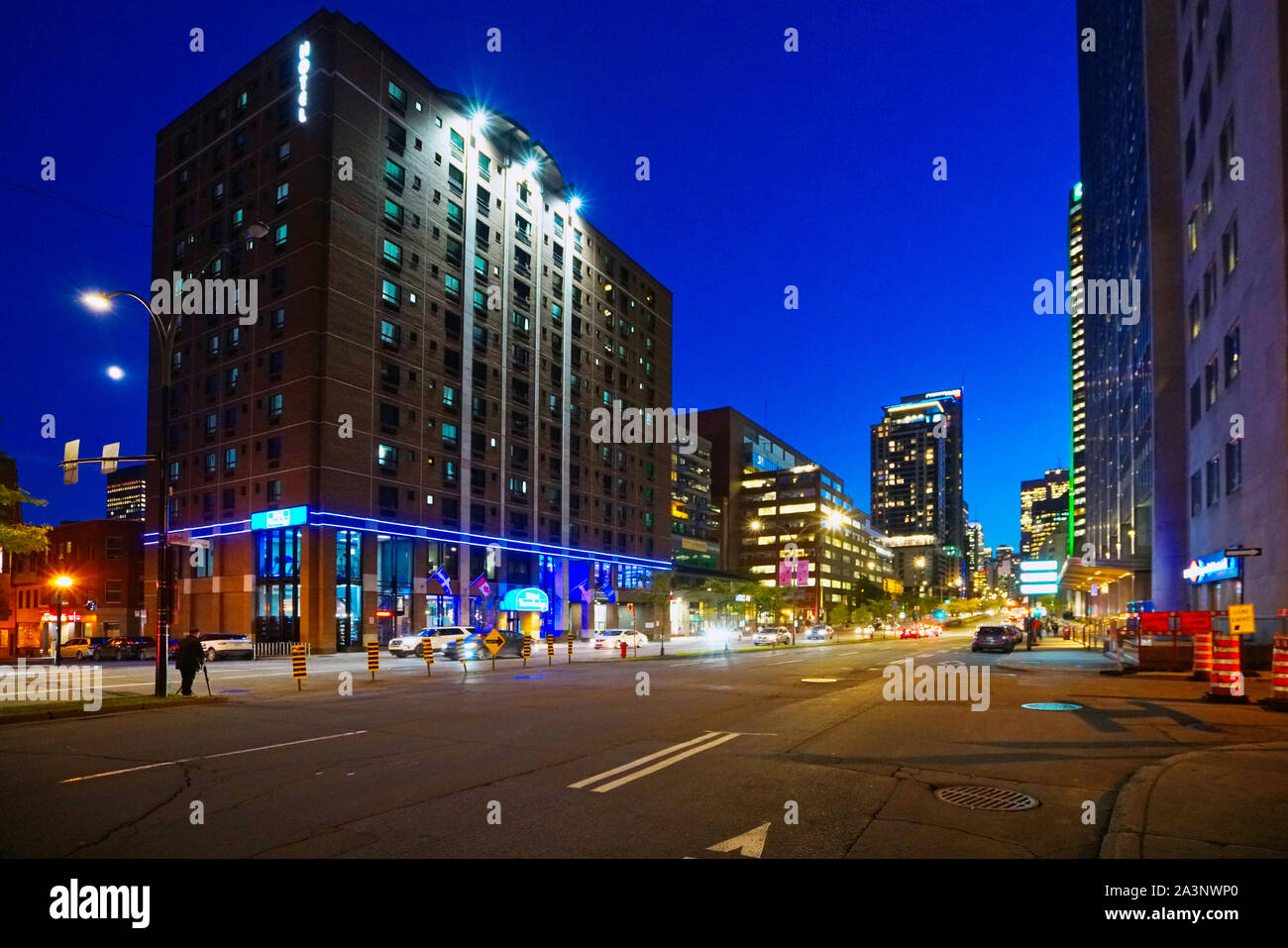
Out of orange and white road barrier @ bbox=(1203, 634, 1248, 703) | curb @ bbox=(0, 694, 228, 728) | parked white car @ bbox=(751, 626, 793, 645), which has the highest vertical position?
orange and white road barrier @ bbox=(1203, 634, 1248, 703)

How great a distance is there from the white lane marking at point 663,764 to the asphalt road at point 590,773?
52 millimetres

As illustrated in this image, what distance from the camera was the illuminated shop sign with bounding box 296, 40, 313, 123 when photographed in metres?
54.7

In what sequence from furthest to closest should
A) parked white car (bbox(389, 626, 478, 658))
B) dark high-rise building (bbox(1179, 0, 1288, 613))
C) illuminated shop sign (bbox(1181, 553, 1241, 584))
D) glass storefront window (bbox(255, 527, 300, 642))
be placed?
glass storefront window (bbox(255, 527, 300, 642)), parked white car (bbox(389, 626, 478, 658)), illuminated shop sign (bbox(1181, 553, 1241, 584)), dark high-rise building (bbox(1179, 0, 1288, 613))

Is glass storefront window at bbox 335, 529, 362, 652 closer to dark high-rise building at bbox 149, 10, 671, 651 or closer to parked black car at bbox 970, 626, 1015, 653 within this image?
dark high-rise building at bbox 149, 10, 671, 651

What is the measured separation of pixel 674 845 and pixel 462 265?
6577 centimetres

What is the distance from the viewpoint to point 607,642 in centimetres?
6266

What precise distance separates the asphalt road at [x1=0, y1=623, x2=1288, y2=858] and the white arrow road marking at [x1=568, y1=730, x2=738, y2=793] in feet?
0.20

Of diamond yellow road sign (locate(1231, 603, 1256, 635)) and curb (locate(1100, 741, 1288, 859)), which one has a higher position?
diamond yellow road sign (locate(1231, 603, 1256, 635))

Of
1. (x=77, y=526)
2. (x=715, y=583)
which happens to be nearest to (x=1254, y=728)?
(x=77, y=526)

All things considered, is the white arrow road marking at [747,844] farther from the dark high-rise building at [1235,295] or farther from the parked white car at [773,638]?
the parked white car at [773,638]

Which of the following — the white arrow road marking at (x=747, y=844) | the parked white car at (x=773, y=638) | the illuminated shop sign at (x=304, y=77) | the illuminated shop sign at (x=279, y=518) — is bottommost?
the parked white car at (x=773, y=638)

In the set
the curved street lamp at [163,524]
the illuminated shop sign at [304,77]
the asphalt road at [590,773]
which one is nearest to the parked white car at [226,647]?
the curved street lamp at [163,524]

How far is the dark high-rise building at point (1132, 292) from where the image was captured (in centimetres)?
4491

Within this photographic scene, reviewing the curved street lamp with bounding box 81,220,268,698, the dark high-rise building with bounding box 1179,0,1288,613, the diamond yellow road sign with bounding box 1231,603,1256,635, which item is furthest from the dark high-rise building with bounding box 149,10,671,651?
the diamond yellow road sign with bounding box 1231,603,1256,635
